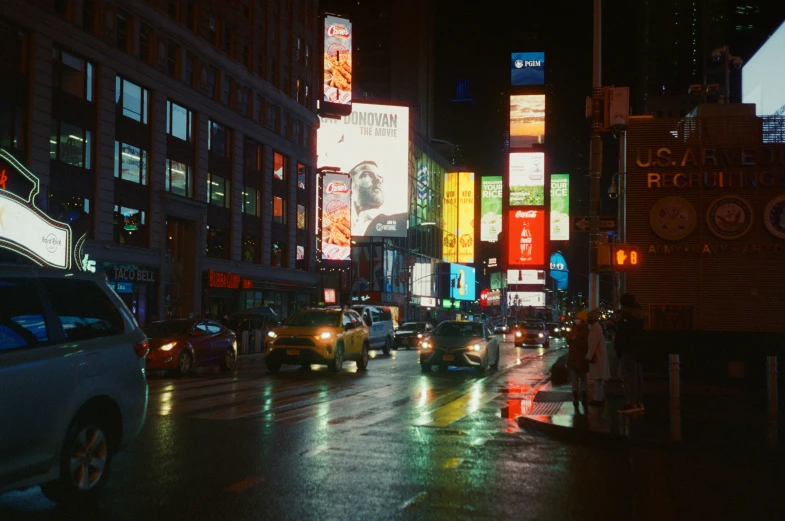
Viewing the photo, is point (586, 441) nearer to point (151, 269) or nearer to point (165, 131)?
point (151, 269)

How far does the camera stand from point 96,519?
6422 millimetres

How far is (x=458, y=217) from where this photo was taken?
114 meters

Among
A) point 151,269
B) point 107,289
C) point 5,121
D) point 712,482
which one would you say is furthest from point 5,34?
point 712,482

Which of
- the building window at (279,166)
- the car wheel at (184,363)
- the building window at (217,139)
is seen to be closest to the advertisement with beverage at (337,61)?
the building window at (279,166)

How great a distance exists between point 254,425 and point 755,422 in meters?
7.56

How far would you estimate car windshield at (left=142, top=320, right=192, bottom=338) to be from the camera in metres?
22.1

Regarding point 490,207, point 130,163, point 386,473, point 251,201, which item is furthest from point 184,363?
point 490,207

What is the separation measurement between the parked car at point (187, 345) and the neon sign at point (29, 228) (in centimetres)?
327

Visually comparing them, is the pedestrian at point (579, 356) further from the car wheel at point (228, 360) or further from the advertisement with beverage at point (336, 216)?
the advertisement with beverage at point (336, 216)

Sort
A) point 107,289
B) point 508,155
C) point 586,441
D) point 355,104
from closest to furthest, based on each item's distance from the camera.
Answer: point 107,289 < point 586,441 < point 355,104 < point 508,155

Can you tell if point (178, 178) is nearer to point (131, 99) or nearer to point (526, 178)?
point (131, 99)

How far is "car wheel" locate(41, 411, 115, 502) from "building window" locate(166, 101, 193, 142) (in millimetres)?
39368

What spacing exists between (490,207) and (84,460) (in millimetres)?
108824

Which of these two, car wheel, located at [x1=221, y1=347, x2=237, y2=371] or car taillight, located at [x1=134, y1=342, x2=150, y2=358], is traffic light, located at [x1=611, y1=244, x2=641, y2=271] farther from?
car taillight, located at [x1=134, y1=342, x2=150, y2=358]
